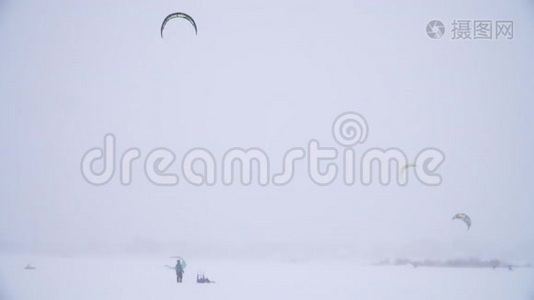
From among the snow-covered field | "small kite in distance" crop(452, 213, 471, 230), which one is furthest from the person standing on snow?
"small kite in distance" crop(452, 213, 471, 230)

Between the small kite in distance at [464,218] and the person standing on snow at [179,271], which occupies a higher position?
the small kite in distance at [464,218]

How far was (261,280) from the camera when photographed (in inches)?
105

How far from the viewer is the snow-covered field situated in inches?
105

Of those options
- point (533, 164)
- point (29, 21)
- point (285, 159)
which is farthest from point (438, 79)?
point (29, 21)

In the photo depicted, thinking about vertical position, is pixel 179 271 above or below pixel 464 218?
below

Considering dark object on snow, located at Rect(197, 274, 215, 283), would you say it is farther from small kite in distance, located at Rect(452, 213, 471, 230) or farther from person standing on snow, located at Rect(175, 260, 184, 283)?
small kite in distance, located at Rect(452, 213, 471, 230)

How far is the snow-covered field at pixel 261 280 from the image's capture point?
8.72 feet

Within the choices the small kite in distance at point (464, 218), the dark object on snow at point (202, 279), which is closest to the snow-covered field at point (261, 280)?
the dark object on snow at point (202, 279)

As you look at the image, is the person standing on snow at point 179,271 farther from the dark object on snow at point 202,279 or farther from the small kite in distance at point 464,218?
the small kite in distance at point 464,218

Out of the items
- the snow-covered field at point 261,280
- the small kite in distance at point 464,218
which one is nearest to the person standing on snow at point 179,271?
the snow-covered field at point 261,280

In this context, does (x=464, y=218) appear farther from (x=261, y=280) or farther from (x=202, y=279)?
(x=202, y=279)

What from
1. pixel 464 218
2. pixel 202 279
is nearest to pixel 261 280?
pixel 202 279

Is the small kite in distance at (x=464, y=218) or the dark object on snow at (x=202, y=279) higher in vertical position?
the small kite in distance at (x=464, y=218)

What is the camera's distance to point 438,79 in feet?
8.85
